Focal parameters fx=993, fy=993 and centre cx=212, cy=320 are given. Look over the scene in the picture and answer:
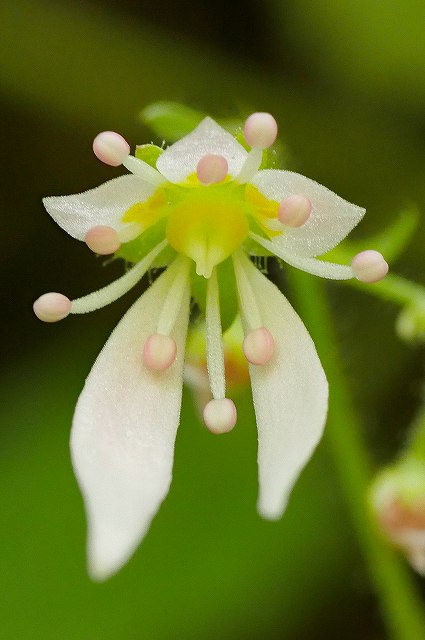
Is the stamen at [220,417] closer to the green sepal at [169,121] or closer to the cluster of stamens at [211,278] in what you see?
the cluster of stamens at [211,278]

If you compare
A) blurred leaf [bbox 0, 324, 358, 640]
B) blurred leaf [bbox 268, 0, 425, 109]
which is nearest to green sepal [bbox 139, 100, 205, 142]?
blurred leaf [bbox 0, 324, 358, 640]

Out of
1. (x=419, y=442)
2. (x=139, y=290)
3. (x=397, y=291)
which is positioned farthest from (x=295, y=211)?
(x=139, y=290)

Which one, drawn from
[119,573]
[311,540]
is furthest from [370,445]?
[119,573]

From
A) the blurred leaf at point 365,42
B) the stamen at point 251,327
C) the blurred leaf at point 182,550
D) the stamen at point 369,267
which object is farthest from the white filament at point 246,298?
the blurred leaf at point 365,42

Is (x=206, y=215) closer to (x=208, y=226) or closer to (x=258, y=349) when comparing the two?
(x=208, y=226)

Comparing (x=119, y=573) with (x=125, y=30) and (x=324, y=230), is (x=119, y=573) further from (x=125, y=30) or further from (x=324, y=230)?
(x=125, y=30)

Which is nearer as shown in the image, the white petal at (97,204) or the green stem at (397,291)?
the white petal at (97,204)

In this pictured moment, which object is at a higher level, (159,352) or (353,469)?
(353,469)
